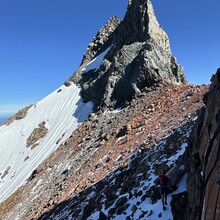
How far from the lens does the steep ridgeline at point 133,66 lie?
1748 inches

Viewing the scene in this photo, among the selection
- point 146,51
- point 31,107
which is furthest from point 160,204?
point 31,107

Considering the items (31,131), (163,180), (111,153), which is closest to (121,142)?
(111,153)

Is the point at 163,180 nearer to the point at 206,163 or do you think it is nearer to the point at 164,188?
the point at 164,188

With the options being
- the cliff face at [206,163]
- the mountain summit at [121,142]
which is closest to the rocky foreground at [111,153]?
the mountain summit at [121,142]

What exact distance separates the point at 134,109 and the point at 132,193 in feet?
75.2

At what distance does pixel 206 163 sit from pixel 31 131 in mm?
52311

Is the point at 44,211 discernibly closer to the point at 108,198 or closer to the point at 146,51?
the point at 108,198

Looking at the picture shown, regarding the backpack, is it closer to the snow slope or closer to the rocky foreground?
the rocky foreground

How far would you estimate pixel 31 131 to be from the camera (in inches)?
2415

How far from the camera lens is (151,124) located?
33.2m

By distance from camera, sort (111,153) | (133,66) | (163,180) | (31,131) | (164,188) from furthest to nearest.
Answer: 1. (31,131)
2. (133,66)
3. (111,153)
4. (163,180)
5. (164,188)

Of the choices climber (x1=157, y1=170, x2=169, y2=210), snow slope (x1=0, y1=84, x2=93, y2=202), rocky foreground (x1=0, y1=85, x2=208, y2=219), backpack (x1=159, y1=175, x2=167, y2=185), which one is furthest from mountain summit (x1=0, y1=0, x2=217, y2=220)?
backpack (x1=159, y1=175, x2=167, y2=185)

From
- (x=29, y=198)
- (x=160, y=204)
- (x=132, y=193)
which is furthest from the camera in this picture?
(x=29, y=198)

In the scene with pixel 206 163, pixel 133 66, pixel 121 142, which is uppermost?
pixel 133 66
